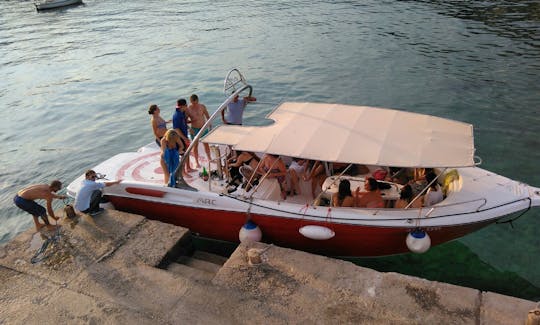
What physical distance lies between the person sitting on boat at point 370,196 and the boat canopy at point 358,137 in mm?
729

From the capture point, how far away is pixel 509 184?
7180 mm

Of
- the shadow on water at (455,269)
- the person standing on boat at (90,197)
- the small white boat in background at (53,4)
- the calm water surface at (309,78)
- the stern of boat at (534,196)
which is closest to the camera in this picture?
the stern of boat at (534,196)

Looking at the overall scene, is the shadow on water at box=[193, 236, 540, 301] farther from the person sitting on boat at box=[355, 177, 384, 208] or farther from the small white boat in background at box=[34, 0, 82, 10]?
the small white boat in background at box=[34, 0, 82, 10]

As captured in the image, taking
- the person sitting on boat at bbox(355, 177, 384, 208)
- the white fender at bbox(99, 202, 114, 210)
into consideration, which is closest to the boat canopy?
the person sitting on boat at bbox(355, 177, 384, 208)

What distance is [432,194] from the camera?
7.01 metres

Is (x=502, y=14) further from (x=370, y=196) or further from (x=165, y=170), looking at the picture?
(x=165, y=170)

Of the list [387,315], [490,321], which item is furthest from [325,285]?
[490,321]

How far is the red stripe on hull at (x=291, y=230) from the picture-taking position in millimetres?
6816

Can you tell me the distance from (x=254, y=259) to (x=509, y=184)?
4941 mm

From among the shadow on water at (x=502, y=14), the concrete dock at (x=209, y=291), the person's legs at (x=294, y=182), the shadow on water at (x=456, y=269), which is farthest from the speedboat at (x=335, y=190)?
the shadow on water at (x=502, y=14)

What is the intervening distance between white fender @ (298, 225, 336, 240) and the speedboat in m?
0.02

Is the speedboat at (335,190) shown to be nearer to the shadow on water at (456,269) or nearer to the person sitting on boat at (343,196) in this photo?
the person sitting on boat at (343,196)

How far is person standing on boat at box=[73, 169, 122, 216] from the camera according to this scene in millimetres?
7594

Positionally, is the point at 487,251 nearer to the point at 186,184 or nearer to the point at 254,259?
the point at 254,259
